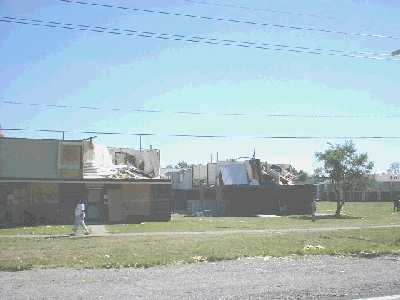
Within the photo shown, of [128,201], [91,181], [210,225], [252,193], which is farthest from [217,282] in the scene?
[252,193]

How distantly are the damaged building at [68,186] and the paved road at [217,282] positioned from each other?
75.4ft

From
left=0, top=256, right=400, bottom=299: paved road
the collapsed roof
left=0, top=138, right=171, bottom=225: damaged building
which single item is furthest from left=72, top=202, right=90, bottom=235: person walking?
left=0, top=256, right=400, bottom=299: paved road

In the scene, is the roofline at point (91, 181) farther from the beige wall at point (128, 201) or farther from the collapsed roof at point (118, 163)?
the beige wall at point (128, 201)

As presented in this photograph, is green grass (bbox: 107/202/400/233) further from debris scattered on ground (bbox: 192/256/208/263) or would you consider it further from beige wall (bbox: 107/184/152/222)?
debris scattered on ground (bbox: 192/256/208/263)

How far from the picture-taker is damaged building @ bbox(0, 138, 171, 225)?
34.4m

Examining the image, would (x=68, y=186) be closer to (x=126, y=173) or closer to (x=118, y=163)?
(x=126, y=173)

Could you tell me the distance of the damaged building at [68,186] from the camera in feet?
113

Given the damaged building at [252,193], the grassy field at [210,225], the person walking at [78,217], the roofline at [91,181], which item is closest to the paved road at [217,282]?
the person walking at [78,217]

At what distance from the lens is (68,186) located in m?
35.8

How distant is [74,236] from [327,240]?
1139 centimetres

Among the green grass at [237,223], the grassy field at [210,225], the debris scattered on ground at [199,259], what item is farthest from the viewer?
the green grass at [237,223]

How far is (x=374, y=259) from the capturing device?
1510 cm

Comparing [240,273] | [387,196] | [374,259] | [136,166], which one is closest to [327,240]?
[374,259]

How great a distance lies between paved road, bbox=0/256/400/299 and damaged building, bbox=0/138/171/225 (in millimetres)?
22973
